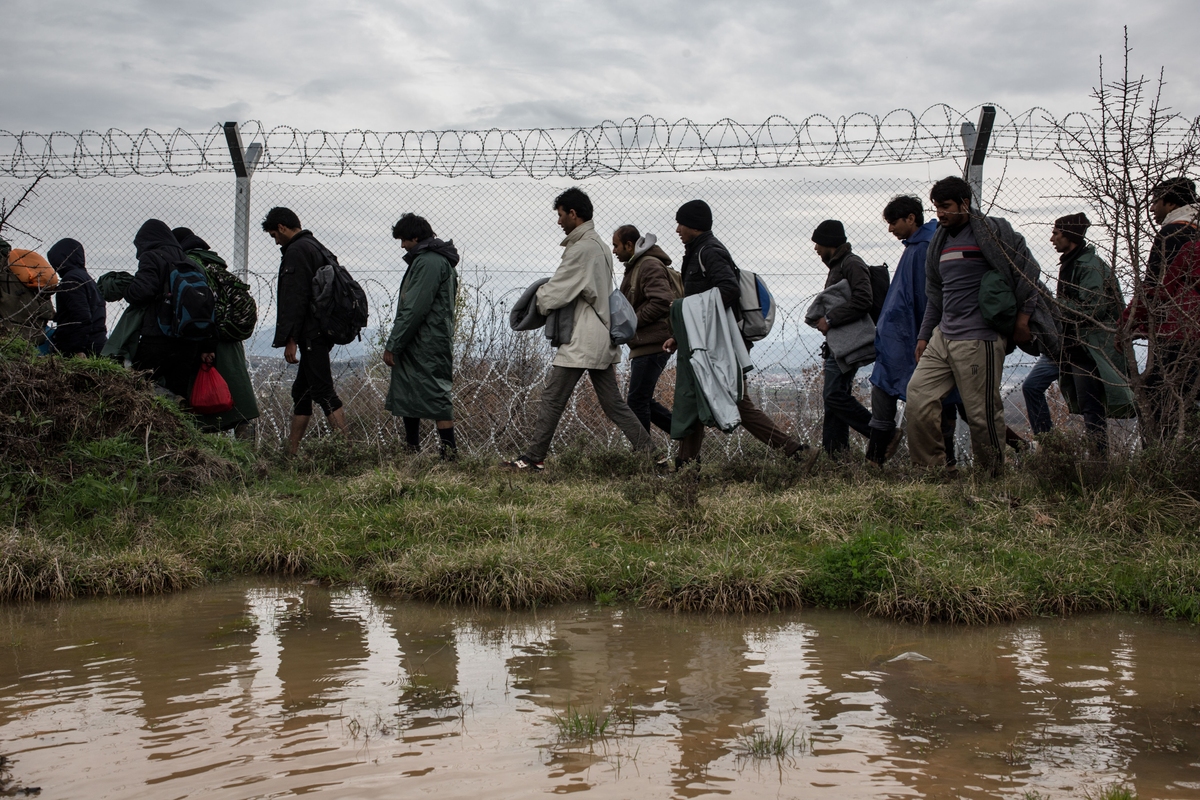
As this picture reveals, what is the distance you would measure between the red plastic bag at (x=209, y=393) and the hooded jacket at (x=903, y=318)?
4.50 meters

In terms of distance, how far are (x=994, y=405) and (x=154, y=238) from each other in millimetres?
5704

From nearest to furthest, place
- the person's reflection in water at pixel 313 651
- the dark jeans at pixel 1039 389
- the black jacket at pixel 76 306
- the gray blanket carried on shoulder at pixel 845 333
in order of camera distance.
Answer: the person's reflection in water at pixel 313 651, the dark jeans at pixel 1039 389, the gray blanket carried on shoulder at pixel 845 333, the black jacket at pixel 76 306

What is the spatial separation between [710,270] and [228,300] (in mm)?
3462

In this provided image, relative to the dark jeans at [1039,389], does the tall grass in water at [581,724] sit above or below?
below

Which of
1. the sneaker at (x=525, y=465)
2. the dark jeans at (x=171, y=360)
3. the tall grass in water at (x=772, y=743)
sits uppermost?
the dark jeans at (x=171, y=360)

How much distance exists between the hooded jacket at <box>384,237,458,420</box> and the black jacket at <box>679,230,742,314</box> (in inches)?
73.1

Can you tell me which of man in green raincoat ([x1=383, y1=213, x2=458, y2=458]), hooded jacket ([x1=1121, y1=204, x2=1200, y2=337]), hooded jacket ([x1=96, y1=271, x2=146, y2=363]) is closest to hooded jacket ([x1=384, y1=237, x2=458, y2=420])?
man in green raincoat ([x1=383, y1=213, x2=458, y2=458])

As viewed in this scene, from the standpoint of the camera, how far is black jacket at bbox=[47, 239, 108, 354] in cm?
791

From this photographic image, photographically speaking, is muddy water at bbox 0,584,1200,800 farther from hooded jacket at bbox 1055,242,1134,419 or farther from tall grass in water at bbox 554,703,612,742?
hooded jacket at bbox 1055,242,1134,419

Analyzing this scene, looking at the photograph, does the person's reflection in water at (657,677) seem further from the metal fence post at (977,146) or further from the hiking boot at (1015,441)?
the metal fence post at (977,146)

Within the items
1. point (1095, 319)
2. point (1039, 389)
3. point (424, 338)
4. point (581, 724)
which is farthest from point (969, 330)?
point (581, 724)

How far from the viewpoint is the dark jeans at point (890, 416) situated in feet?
22.9

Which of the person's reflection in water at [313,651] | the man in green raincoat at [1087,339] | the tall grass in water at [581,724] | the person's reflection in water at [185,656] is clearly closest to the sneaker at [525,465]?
the person's reflection in water at [313,651]

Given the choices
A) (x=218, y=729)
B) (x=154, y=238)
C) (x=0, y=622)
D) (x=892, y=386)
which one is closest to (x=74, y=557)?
(x=0, y=622)
